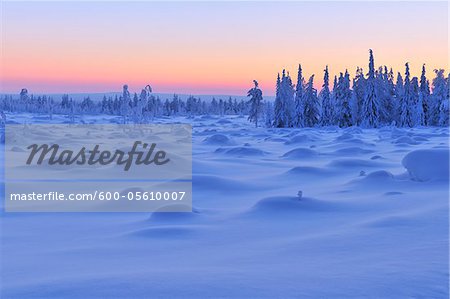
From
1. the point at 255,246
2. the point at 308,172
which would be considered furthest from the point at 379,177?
the point at 255,246

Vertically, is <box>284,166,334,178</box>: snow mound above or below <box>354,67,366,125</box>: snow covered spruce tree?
below

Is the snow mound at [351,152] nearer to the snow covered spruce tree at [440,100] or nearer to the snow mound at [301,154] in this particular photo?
the snow mound at [301,154]

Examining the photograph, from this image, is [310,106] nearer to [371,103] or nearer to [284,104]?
[284,104]

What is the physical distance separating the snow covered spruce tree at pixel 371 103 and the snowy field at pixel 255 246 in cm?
3453

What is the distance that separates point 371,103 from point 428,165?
35.9 meters

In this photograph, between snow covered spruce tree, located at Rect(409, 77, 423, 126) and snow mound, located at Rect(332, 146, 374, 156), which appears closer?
snow mound, located at Rect(332, 146, 374, 156)

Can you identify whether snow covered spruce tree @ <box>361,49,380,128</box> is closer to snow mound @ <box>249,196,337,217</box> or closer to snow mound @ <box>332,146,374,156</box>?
snow mound @ <box>332,146,374,156</box>

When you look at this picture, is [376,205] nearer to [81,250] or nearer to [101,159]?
[81,250]

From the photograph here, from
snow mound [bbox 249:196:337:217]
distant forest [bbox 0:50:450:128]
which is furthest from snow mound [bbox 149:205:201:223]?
distant forest [bbox 0:50:450:128]

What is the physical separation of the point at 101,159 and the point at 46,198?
18.7 feet

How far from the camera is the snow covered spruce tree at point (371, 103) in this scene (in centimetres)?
4144

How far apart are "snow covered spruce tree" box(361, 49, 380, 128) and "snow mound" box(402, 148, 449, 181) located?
34.3 metres

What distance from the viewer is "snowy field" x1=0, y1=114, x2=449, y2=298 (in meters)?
2.89

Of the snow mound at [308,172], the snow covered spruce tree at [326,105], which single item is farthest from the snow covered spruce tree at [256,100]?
the snow mound at [308,172]
